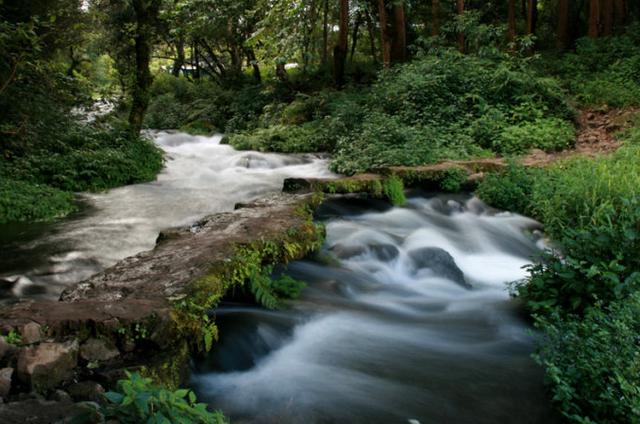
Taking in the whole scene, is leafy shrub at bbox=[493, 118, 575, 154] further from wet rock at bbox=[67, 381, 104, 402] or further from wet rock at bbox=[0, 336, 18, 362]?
wet rock at bbox=[0, 336, 18, 362]

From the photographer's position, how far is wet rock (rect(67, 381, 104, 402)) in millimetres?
2861

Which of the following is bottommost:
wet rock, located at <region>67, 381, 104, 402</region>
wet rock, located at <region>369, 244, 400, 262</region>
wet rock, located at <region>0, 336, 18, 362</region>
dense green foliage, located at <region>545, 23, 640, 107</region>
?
wet rock, located at <region>369, 244, 400, 262</region>

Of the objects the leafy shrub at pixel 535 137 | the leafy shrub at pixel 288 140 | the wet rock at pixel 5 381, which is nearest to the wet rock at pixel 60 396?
the wet rock at pixel 5 381

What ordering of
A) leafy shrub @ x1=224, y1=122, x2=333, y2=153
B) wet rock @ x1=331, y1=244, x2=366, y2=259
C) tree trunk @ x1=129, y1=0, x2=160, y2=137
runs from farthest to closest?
leafy shrub @ x1=224, y1=122, x2=333, y2=153 < tree trunk @ x1=129, y1=0, x2=160, y2=137 < wet rock @ x1=331, y1=244, x2=366, y2=259

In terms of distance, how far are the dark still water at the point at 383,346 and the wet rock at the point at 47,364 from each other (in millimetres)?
922

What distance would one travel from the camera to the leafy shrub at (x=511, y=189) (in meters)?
9.06

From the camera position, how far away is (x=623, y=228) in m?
4.72

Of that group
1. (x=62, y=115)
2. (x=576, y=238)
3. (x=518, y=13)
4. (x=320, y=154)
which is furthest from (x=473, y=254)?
(x=518, y=13)

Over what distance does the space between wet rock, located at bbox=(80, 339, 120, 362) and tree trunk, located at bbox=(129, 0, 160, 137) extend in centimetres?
1078

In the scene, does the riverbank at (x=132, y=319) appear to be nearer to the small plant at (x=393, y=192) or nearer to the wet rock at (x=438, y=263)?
the wet rock at (x=438, y=263)

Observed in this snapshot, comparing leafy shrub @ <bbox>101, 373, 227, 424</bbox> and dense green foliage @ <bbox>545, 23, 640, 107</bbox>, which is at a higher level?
dense green foliage @ <bbox>545, 23, 640, 107</bbox>

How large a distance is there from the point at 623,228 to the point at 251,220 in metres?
3.78

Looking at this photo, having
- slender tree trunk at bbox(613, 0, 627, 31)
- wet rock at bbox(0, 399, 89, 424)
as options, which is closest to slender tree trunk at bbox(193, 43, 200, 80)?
slender tree trunk at bbox(613, 0, 627, 31)

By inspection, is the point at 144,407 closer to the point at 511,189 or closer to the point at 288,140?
the point at 511,189
